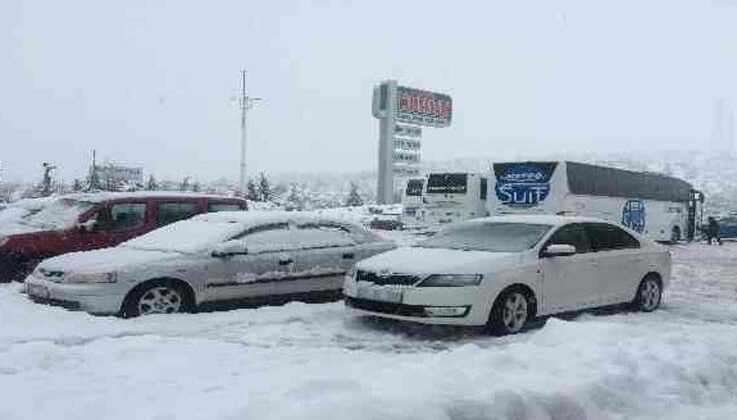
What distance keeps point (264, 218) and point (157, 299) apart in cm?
184

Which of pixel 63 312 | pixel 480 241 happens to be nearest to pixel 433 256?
pixel 480 241

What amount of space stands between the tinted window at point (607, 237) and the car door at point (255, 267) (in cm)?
391

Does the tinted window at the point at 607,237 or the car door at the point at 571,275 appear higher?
the tinted window at the point at 607,237

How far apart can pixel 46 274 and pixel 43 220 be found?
133 inches

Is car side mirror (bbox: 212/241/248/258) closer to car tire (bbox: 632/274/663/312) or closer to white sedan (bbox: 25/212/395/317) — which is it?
white sedan (bbox: 25/212/395/317)

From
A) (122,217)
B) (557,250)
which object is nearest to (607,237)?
(557,250)

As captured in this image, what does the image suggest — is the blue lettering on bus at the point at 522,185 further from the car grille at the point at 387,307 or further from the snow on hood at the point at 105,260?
the snow on hood at the point at 105,260

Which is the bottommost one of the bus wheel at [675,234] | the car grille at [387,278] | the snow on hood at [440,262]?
the bus wheel at [675,234]

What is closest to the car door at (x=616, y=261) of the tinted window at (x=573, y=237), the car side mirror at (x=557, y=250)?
the tinted window at (x=573, y=237)

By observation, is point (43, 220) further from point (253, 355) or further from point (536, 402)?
point (536, 402)

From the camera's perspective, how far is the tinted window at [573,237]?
10.6 metres

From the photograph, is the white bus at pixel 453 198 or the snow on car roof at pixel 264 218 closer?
the snow on car roof at pixel 264 218

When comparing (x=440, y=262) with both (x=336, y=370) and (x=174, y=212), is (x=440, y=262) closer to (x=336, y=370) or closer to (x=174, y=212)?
(x=336, y=370)

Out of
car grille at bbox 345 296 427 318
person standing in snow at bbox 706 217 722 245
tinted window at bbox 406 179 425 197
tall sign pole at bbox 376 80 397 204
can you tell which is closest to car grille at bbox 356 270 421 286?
car grille at bbox 345 296 427 318
